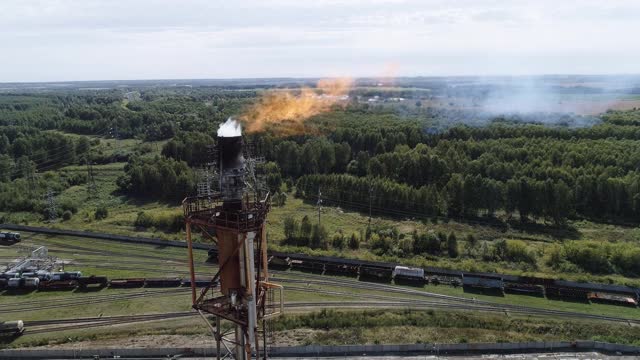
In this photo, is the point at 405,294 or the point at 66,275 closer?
the point at 405,294

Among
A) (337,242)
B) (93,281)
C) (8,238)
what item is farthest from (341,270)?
(8,238)

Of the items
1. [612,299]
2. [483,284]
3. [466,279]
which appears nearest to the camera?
[612,299]

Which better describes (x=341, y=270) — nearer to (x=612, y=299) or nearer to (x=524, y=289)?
(x=524, y=289)

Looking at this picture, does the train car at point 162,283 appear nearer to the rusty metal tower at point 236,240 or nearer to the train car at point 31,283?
the train car at point 31,283

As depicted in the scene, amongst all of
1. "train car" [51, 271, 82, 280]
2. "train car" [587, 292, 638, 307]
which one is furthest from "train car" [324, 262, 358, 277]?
"train car" [51, 271, 82, 280]

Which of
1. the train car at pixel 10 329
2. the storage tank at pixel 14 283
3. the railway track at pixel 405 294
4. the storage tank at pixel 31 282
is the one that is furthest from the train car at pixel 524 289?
the storage tank at pixel 14 283

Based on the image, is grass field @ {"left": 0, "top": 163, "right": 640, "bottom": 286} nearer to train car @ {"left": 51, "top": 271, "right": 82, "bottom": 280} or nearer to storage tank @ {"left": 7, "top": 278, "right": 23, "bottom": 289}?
train car @ {"left": 51, "top": 271, "right": 82, "bottom": 280}

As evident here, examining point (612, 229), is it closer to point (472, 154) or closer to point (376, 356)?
point (472, 154)
